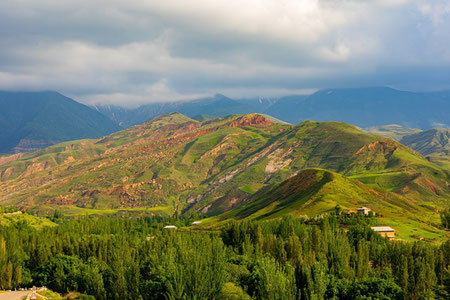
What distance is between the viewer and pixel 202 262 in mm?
70812

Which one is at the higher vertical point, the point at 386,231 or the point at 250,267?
the point at 386,231

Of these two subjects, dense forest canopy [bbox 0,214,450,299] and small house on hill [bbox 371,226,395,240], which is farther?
small house on hill [bbox 371,226,395,240]

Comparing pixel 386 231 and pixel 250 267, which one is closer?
pixel 250 267

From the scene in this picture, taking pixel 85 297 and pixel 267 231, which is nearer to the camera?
pixel 85 297

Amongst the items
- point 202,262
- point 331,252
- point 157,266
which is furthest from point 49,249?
point 331,252

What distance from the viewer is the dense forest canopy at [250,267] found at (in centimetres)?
7012

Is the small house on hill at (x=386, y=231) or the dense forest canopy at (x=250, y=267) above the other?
the small house on hill at (x=386, y=231)

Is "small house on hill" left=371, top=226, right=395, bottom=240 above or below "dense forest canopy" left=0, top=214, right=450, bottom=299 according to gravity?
above

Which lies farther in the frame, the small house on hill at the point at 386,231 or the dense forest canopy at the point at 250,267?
the small house on hill at the point at 386,231

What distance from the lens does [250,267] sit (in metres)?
94.5

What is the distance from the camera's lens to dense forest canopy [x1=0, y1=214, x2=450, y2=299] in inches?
2761

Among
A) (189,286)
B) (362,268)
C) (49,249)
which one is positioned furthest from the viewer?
(49,249)

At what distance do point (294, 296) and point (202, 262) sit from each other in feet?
58.4

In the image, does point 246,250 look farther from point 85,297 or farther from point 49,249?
point 49,249
